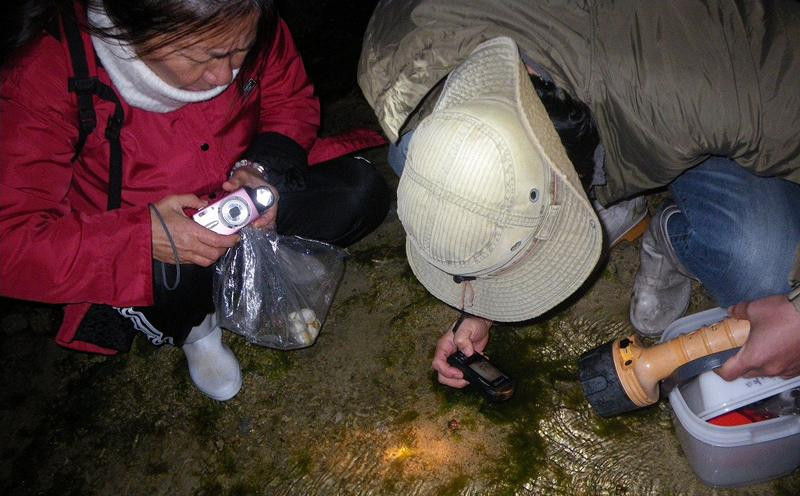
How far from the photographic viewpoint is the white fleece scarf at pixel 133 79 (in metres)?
1.20

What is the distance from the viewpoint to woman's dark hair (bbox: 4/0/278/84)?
1113 millimetres

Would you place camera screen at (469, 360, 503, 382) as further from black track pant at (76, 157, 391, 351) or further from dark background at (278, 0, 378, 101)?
dark background at (278, 0, 378, 101)

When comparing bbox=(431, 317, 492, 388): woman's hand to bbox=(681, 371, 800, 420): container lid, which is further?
bbox=(431, 317, 492, 388): woman's hand

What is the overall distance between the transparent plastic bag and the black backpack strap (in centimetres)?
41

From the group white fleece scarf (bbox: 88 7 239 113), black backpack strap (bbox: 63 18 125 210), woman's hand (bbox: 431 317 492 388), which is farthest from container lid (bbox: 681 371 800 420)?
black backpack strap (bbox: 63 18 125 210)

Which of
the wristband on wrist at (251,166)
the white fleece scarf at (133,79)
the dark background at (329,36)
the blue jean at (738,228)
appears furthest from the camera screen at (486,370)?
the dark background at (329,36)

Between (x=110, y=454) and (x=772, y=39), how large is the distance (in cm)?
228

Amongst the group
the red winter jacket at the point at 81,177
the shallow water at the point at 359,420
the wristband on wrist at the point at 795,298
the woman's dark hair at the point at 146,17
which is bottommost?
the shallow water at the point at 359,420

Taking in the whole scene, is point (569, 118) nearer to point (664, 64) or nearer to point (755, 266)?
point (664, 64)

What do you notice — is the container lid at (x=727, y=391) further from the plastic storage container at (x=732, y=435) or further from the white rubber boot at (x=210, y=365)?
the white rubber boot at (x=210, y=365)

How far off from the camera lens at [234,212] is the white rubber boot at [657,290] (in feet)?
4.35

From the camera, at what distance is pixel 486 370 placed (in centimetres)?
156

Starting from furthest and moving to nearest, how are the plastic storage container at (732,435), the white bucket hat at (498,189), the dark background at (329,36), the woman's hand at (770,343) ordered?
the dark background at (329,36)
the plastic storage container at (732,435)
the woman's hand at (770,343)
the white bucket hat at (498,189)

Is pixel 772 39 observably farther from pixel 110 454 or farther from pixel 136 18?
pixel 110 454
